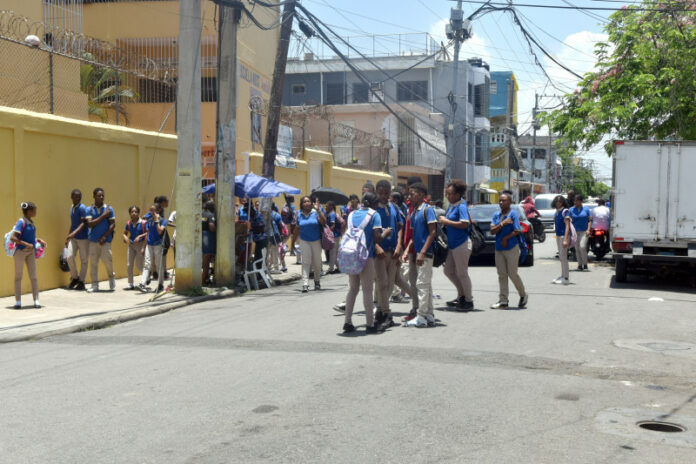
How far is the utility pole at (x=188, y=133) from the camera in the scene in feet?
43.5

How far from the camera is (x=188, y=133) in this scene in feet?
43.7

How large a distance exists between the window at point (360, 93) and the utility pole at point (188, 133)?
31551 mm

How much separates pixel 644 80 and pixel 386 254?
1192cm

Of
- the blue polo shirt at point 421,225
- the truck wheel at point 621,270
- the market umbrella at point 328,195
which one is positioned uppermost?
the market umbrella at point 328,195

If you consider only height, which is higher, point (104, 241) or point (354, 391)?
point (104, 241)

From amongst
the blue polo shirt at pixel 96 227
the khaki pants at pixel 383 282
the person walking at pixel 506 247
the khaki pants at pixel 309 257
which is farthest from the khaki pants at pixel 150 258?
the person walking at pixel 506 247

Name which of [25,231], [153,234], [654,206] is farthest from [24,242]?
[654,206]

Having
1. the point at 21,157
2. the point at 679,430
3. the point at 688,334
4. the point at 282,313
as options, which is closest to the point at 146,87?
the point at 21,157

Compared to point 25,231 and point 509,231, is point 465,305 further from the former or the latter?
point 25,231

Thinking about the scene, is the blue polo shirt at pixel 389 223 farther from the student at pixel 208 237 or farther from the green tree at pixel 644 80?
the green tree at pixel 644 80

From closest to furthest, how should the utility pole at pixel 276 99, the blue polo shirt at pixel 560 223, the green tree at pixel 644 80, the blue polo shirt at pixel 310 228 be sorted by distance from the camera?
the blue polo shirt at pixel 310 228, the blue polo shirt at pixel 560 223, the utility pole at pixel 276 99, the green tree at pixel 644 80

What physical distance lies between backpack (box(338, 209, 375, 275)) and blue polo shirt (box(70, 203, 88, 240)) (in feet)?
20.3

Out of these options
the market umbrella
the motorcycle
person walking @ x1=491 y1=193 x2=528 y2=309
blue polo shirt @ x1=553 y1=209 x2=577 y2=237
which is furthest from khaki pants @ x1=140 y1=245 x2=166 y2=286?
the motorcycle

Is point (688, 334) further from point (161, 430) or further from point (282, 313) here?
point (161, 430)
